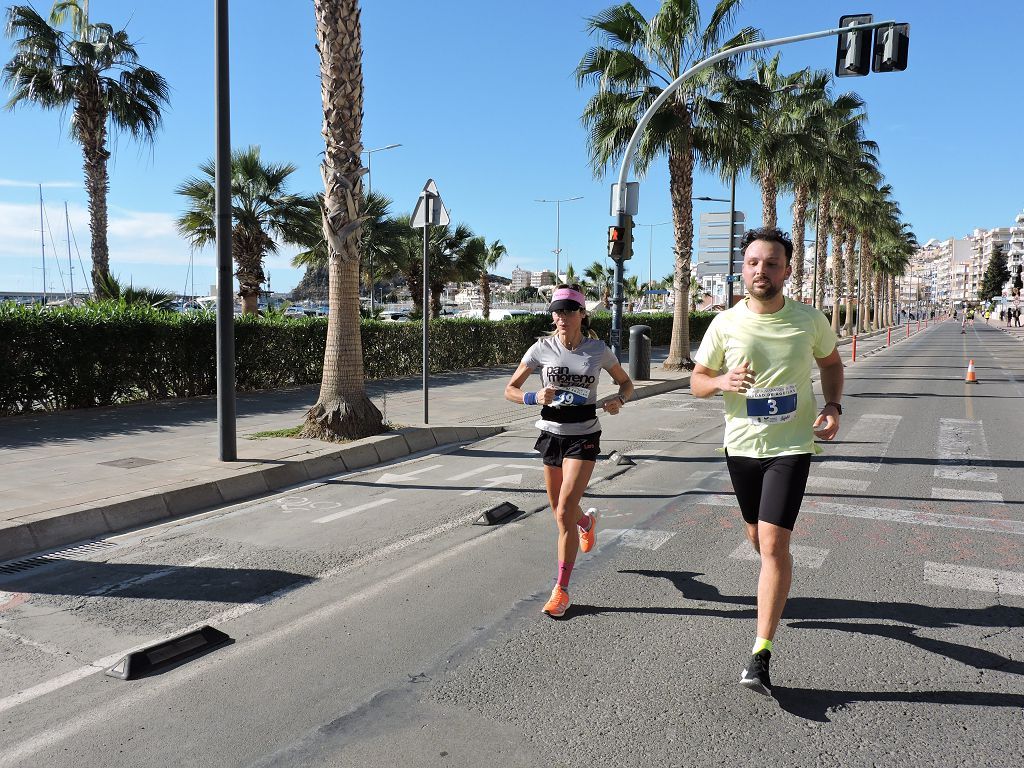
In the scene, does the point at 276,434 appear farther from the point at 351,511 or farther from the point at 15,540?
the point at 15,540

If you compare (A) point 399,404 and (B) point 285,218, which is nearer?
(A) point 399,404

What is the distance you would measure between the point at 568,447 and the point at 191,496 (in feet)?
12.7

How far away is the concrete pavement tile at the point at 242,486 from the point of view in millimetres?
6988

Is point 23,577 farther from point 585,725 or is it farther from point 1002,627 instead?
point 1002,627

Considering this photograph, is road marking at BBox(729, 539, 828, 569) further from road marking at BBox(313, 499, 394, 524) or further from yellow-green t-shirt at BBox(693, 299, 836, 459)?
road marking at BBox(313, 499, 394, 524)

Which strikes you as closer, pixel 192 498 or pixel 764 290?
pixel 764 290

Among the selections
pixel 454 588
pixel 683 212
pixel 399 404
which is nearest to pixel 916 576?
pixel 454 588

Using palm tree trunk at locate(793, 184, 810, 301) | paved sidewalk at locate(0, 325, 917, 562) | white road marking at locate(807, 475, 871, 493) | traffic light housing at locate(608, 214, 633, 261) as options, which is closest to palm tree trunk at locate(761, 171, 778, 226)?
palm tree trunk at locate(793, 184, 810, 301)

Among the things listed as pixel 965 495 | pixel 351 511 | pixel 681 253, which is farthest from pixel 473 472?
pixel 681 253

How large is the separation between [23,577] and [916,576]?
5426mm

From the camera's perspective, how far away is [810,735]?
9.78ft

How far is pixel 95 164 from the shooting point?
20406 mm

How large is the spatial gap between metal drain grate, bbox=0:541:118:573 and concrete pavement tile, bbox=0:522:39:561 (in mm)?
116

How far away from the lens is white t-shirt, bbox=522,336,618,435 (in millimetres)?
Result: 4250
